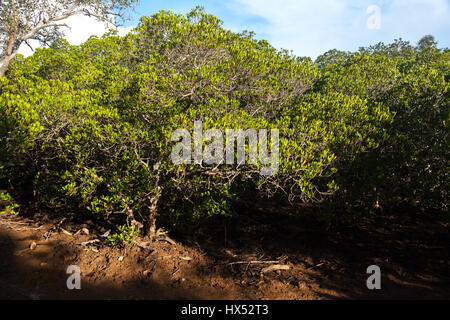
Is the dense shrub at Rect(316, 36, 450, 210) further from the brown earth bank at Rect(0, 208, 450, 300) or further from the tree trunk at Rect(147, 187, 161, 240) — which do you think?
the tree trunk at Rect(147, 187, 161, 240)

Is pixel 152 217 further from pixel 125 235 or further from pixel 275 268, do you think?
pixel 275 268

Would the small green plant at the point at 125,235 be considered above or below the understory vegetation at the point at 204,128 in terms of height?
below

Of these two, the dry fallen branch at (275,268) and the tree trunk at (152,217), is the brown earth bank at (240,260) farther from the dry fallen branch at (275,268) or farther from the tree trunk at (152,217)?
the tree trunk at (152,217)

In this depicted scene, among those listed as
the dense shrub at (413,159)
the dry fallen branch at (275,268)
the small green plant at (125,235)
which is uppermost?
the dense shrub at (413,159)

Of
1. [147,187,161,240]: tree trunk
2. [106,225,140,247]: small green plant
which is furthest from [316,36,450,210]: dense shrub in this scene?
[106,225,140,247]: small green plant

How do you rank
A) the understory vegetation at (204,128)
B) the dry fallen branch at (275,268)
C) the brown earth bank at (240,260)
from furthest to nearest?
1. the dry fallen branch at (275,268)
2. the brown earth bank at (240,260)
3. the understory vegetation at (204,128)

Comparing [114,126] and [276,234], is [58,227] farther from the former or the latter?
[276,234]

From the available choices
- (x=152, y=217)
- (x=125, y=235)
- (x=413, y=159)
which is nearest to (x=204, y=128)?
(x=152, y=217)

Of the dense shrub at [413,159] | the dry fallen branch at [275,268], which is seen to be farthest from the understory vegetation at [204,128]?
the dry fallen branch at [275,268]

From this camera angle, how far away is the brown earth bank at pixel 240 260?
8.88m

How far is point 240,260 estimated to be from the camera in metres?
11.0

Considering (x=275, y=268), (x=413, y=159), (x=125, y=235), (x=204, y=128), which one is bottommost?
(x=275, y=268)

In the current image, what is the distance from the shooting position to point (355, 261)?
10.6 meters

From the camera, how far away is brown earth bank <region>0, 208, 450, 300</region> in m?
8.88
